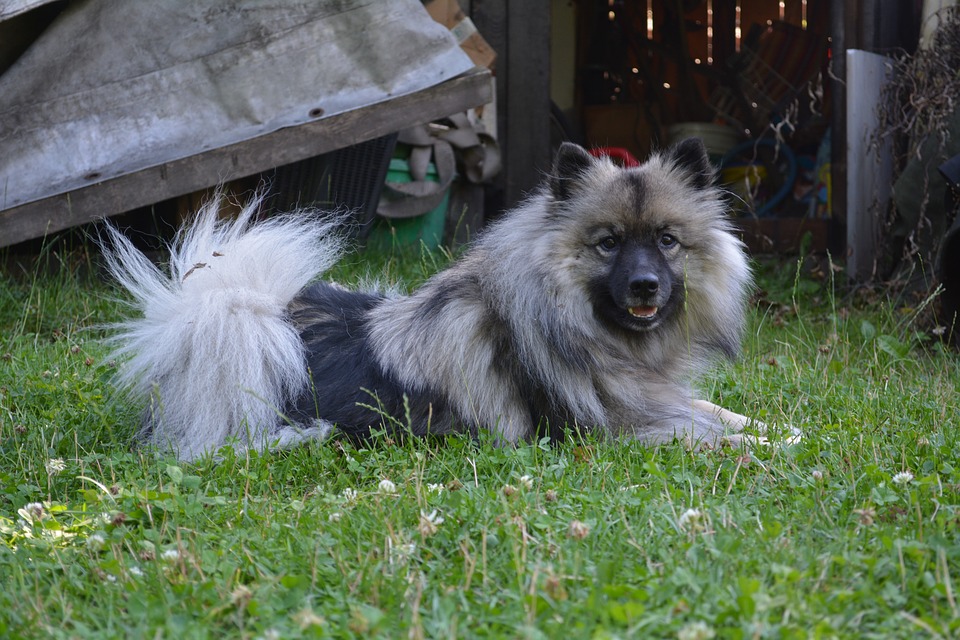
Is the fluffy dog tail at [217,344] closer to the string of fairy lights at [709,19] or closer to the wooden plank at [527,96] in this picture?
the wooden plank at [527,96]

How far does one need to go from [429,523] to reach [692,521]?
0.62 m

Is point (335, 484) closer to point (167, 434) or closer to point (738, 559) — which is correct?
point (167, 434)

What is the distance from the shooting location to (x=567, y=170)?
3375 millimetres

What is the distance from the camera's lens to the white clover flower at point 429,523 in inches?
86.0

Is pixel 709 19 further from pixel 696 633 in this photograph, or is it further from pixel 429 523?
pixel 696 633

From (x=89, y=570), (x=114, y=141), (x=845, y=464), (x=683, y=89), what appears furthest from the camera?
(x=683, y=89)

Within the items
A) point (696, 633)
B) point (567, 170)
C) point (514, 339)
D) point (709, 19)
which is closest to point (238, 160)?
point (567, 170)

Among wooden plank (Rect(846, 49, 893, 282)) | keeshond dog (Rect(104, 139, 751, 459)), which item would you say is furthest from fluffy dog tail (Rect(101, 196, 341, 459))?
wooden plank (Rect(846, 49, 893, 282))

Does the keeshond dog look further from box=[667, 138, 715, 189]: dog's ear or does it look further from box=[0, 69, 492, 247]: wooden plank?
box=[0, 69, 492, 247]: wooden plank

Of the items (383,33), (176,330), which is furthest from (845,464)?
(383,33)

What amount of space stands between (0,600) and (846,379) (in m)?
3.32

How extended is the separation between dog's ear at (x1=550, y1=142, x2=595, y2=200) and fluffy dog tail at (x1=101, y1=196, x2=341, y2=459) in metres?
1.03

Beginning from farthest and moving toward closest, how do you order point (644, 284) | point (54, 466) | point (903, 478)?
point (644, 284)
point (54, 466)
point (903, 478)

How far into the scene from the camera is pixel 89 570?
2.16 m
